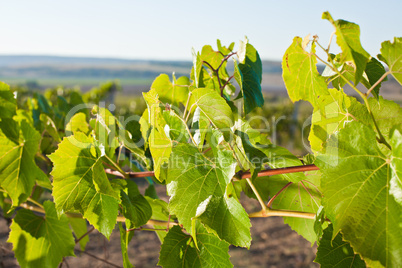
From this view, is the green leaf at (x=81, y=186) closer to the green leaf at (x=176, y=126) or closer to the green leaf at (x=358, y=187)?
the green leaf at (x=176, y=126)

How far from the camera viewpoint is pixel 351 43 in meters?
0.69

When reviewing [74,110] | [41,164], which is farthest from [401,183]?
[41,164]

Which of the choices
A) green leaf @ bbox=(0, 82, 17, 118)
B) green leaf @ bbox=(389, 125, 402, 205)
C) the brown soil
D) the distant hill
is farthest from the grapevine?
the distant hill

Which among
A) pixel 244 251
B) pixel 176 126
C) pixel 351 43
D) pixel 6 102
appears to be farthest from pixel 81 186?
pixel 244 251

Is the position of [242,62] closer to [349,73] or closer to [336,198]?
[349,73]

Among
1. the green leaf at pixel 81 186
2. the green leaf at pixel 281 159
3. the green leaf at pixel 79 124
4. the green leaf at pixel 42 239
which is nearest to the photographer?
the green leaf at pixel 281 159

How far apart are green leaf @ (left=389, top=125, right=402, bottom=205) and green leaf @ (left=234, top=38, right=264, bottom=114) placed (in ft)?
1.46

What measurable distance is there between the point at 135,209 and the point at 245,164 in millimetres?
391

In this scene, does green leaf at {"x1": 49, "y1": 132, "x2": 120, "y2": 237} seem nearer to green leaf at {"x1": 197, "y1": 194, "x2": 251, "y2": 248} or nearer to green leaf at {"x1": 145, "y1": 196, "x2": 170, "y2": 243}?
green leaf at {"x1": 145, "y1": 196, "x2": 170, "y2": 243}

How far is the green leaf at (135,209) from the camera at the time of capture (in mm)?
984

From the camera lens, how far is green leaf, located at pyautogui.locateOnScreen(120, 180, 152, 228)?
3.23ft

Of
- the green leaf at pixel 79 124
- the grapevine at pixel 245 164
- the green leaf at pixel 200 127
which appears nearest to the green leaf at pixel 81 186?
the grapevine at pixel 245 164

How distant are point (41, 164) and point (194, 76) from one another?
2.39 meters

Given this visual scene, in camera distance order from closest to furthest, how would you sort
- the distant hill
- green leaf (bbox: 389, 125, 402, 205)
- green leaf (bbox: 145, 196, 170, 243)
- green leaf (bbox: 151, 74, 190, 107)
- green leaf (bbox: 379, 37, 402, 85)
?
green leaf (bbox: 389, 125, 402, 205) < green leaf (bbox: 379, 37, 402, 85) < green leaf (bbox: 145, 196, 170, 243) < green leaf (bbox: 151, 74, 190, 107) < the distant hill
